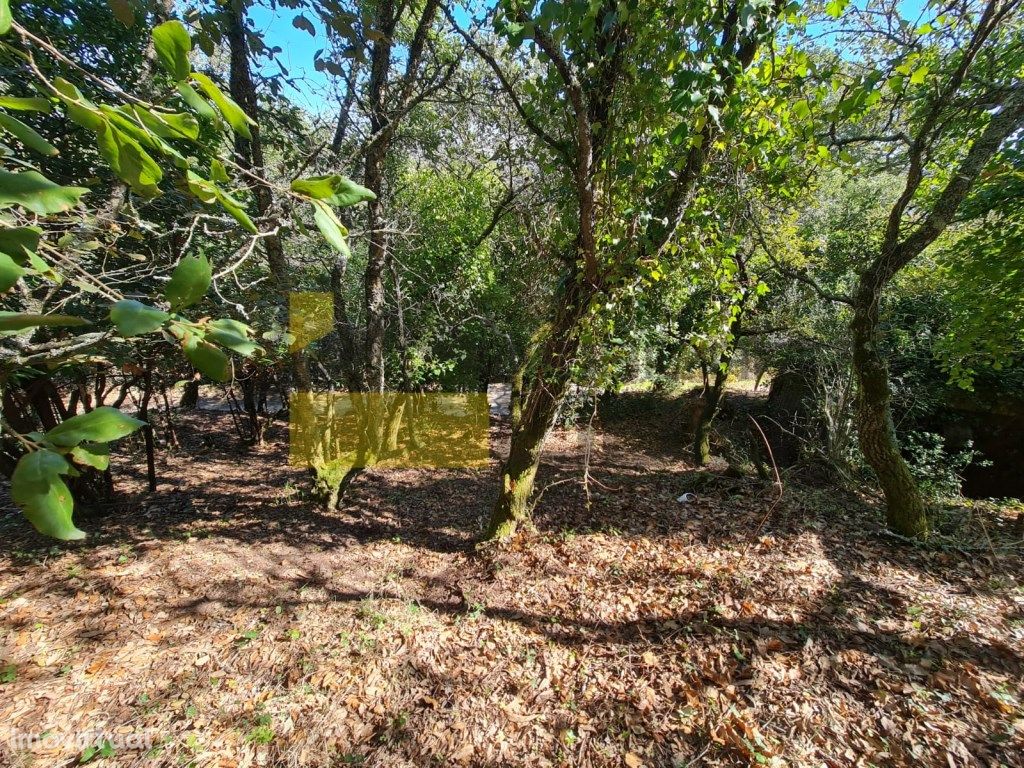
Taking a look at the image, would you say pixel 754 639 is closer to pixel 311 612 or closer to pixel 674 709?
pixel 674 709

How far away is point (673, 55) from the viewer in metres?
2.65

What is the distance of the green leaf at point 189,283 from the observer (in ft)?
1.96

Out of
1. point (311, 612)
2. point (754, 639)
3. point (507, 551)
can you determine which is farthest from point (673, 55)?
point (311, 612)

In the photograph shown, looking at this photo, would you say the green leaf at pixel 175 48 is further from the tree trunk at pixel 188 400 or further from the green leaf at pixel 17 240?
the tree trunk at pixel 188 400

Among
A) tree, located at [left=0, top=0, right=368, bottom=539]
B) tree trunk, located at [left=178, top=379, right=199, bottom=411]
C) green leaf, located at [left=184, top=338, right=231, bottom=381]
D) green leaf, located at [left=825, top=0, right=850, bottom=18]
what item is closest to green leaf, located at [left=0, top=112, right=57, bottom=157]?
tree, located at [left=0, top=0, right=368, bottom=539]

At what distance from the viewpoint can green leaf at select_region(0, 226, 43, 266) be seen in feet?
1.96

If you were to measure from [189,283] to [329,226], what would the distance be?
0.69 feet

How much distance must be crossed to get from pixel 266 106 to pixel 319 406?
4.17 m

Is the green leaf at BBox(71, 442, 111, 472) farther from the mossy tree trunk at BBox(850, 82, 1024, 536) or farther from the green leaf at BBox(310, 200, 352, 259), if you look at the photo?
the mossy tree trunk at BBox(850, 82, 1024, 536)

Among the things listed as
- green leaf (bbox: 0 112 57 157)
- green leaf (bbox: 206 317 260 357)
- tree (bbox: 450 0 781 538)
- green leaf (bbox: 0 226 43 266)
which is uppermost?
tree (bbox: 450 0 781 538)

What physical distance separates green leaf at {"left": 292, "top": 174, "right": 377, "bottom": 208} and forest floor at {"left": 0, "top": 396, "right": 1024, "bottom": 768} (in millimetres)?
3164

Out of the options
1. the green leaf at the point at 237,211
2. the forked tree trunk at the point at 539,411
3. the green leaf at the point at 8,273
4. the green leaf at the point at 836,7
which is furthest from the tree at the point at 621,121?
the green leaf at the point at 8,273

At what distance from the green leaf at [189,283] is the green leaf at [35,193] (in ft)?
0.42

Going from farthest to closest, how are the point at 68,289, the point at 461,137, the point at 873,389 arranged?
the point at 461,137, the point at 873,389, the point at 68,289
